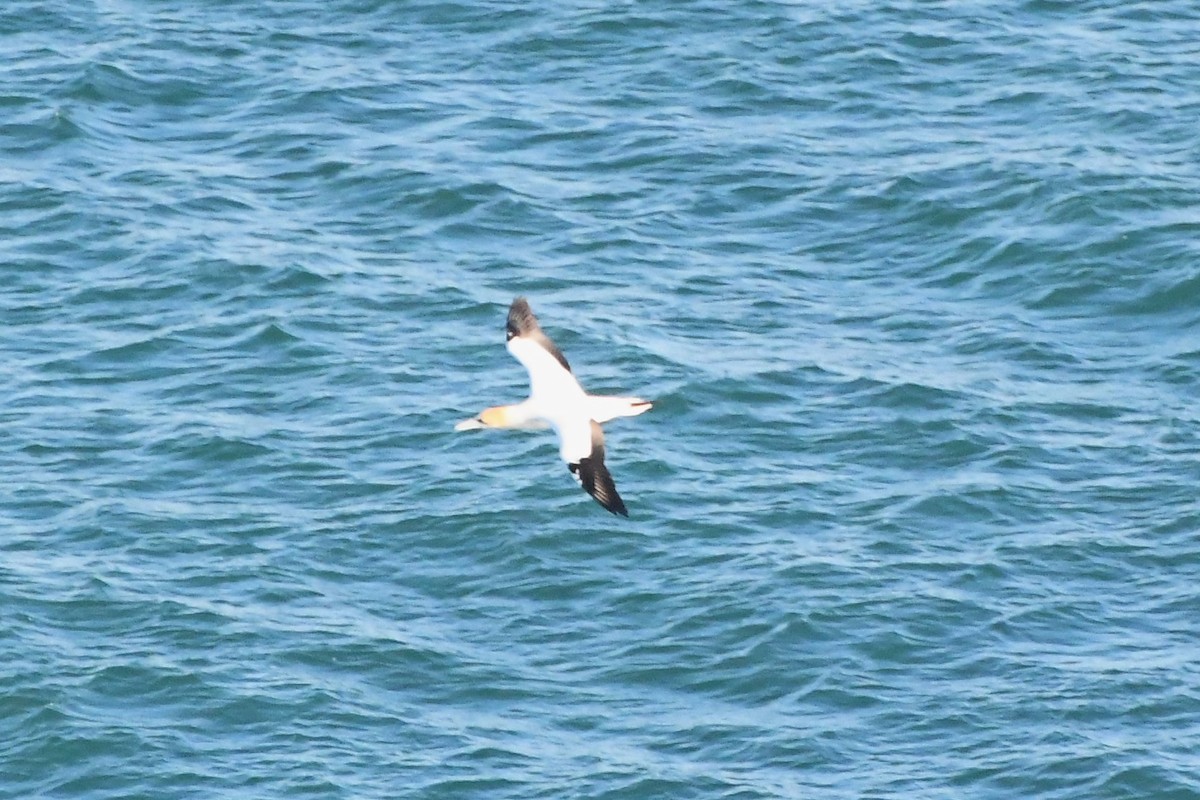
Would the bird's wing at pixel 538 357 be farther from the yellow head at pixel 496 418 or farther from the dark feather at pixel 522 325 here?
the yellow head at pixel 496 418

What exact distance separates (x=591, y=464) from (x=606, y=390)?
29.6 ft

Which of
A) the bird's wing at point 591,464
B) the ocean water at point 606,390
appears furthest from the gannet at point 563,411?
the ocean water at point 606,390

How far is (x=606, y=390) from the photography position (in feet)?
99.2

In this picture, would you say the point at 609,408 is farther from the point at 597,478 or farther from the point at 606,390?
the point at 606,390

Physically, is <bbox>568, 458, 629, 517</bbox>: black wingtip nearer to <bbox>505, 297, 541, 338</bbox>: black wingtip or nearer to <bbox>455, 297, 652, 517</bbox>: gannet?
<bbox>455, 297, 652, 517</bbox>: gannet

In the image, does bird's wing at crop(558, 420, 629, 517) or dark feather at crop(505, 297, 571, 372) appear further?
dark feather at crop(505, 297, 571, 372)

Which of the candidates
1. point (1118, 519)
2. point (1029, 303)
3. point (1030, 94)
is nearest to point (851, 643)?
point (1118, 519)

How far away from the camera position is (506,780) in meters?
24.7

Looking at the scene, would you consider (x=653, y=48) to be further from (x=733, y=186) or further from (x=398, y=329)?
(x=398, y=329)

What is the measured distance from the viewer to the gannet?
69.4 ft

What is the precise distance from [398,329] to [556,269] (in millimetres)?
2237

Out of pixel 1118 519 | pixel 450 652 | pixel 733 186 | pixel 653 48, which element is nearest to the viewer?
pixel 450 652

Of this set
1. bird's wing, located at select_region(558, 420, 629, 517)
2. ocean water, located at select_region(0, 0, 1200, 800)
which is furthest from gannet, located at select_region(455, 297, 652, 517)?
ocean water, located at select_region(0, 0, 1200, 800)

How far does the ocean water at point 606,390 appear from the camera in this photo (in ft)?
83.6
